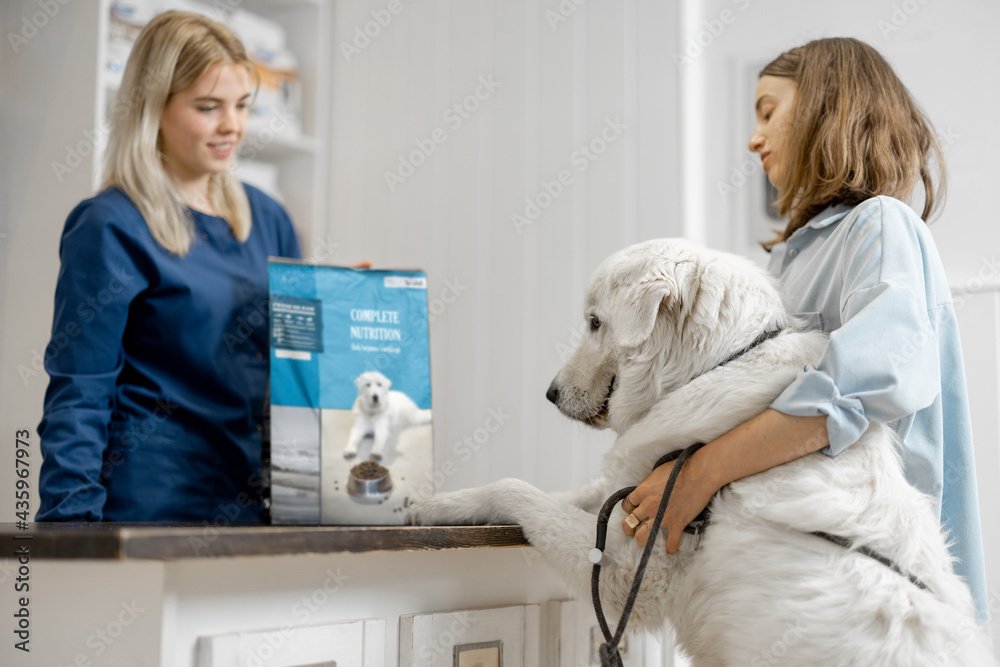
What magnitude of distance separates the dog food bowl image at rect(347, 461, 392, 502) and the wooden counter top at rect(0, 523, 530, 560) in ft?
1.20

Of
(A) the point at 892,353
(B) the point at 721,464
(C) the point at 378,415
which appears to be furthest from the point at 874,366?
(C) the point at 378,415

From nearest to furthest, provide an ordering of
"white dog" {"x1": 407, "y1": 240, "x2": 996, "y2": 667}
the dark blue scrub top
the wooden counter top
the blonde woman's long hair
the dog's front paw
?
the wooden counter top
"white dog" {"x1": 407, "y1": 240, "x2": 996, "y2": 667}
the dog's front paw
the dark blue scrub top
the blonde woman's long hair

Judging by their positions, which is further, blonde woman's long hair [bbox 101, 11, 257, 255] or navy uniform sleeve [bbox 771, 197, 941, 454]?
blonde woman's long hair [bbox 101, 11, 257, 255]

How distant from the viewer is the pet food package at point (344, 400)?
1390 mm

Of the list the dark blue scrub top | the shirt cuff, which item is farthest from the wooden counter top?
the dark blue scrub top

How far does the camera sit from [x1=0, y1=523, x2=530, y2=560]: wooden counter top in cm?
78

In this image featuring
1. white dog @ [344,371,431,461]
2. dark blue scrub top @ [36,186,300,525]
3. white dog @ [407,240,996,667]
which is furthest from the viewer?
dark blue scrub top @ [36,186,300,525]

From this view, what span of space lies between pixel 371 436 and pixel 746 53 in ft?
4.88

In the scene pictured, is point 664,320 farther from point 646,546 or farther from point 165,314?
point 165,314

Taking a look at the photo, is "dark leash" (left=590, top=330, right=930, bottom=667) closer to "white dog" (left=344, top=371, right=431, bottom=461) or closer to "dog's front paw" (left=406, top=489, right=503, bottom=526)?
"dog's front paw" (left=406, top=489, right=503, bottom=526)

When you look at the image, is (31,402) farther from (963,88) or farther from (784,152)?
(963,88)

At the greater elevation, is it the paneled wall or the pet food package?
the paneled wall

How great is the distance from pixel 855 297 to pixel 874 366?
14 centimetres

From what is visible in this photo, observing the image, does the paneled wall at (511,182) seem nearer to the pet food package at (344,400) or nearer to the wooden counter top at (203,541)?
the pet food package at (344,400)
